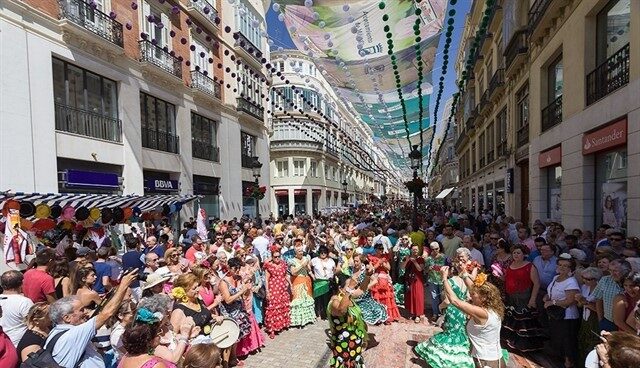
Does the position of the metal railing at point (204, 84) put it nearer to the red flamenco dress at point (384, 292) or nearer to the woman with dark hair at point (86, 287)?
the red flamenco dress at point (384, 292)

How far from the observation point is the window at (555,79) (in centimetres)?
1161

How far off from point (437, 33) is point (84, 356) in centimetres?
922

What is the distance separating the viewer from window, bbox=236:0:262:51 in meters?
21.0

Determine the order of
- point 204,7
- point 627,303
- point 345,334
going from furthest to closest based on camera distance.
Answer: point 204,7, point 345,334, point 627,303

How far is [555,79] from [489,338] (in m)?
11.4

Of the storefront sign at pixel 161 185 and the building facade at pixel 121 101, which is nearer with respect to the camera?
the building facade at pixel 121 101

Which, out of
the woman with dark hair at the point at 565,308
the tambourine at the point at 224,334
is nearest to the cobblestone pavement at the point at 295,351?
A: the tambourine at the point at 224,334

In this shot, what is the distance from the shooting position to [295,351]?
19.9ft

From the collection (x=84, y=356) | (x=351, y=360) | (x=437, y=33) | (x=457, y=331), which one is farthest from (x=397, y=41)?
(x=84, y=356)

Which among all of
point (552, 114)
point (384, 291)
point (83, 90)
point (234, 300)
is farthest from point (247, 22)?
point (234, 300)

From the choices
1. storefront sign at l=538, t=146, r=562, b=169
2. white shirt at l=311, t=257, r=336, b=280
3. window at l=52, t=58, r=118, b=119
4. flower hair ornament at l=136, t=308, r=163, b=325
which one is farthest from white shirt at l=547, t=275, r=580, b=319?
window at l=52, t=58, r=118, b=119

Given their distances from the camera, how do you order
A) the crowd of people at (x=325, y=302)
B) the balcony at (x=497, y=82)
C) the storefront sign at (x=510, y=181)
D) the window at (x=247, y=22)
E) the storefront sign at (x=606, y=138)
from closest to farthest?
the crowd of people at (x=325, y=302), the storefront sign at (x=606, y=138), the storefront sign at (x=510, y=181), the balcony at (x=497, y=82), the window at (x=247, y=22)

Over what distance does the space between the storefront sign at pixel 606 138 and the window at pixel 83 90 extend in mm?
15443

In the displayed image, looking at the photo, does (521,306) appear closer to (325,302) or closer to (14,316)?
(325,302)
